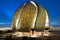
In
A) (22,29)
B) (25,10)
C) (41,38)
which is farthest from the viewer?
(25,10)

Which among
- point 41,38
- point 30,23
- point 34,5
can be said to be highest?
point 34,5

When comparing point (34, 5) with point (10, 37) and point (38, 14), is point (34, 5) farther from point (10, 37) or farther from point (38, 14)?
point (10, 37)

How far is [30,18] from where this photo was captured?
17.1m

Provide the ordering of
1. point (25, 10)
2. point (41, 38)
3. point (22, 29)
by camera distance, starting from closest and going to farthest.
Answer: point (41, 38), point (22, 29), point (25, 10)

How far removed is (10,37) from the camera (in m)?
13.3

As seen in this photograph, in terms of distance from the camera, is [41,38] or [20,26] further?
[20,26]

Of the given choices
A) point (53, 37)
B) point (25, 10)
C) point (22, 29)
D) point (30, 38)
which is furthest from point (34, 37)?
point (25, 10)

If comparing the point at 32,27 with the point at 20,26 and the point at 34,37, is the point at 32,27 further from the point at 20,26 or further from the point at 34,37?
the point at 34,37

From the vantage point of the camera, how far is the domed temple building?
16938 mm

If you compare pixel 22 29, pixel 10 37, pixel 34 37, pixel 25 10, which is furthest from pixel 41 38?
pixel 25 10

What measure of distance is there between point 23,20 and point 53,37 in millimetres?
4422

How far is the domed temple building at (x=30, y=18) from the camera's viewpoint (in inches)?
667

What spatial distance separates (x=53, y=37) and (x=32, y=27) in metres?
3.60

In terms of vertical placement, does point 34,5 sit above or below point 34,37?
above
